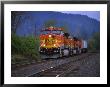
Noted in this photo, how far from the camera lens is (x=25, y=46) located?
7725 cm

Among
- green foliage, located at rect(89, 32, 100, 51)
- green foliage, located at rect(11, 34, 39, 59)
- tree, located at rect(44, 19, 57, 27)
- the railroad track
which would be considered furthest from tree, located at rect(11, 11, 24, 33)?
green foliage, located at rect(89, 32, 100, 51)

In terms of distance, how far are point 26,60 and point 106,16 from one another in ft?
2.22

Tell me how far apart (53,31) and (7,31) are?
341mm

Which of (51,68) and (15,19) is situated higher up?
(15,19)

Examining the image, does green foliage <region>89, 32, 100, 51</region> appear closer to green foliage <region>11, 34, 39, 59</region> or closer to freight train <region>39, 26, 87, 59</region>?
freight train <region>39, 26, 87, 59</region>

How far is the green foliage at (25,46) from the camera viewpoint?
77250mm

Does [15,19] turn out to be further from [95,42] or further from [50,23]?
[95,42]

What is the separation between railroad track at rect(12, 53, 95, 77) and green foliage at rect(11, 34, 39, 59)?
0.10 metres

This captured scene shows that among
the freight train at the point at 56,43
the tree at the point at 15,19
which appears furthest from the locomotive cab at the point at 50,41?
the tree at the point at 15,19

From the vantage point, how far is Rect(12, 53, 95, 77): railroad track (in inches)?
3041

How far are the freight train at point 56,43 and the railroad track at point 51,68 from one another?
40 mm

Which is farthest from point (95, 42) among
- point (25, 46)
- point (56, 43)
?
point (25, 46)

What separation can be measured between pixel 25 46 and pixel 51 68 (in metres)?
0.25

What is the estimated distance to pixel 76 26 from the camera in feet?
253
